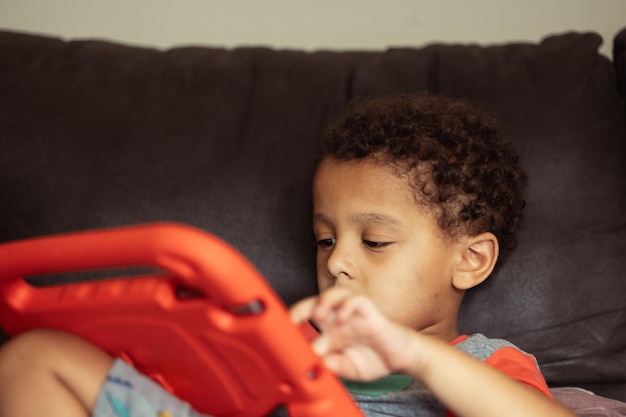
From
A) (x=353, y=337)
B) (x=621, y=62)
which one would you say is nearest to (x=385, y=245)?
(x=353, y=337)

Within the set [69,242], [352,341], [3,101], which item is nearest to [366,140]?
[352,341]

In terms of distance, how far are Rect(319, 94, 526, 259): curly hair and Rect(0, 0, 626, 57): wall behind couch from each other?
0.47 metres

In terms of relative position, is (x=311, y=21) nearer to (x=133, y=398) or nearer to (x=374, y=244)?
(x=374, y=244)

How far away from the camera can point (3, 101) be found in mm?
1163

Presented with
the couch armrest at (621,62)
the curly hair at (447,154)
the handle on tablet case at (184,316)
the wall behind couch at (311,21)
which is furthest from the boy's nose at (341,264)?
the wall behind couch at (311,21)

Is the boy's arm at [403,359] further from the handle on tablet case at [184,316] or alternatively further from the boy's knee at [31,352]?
the boy's knee at [31,352]

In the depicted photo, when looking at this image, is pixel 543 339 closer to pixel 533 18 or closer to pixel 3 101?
pixel 533 18

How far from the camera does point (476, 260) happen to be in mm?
1019

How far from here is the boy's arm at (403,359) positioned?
2.19 ft

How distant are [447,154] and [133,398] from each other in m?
0.54

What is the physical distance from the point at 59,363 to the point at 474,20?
1.15 m

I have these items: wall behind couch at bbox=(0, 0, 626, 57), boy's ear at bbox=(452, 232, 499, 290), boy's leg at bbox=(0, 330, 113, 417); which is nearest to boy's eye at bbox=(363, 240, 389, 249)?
boy's ear at bbox=(452, 232, 499, 290)

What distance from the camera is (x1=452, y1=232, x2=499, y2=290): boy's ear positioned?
1.00 m

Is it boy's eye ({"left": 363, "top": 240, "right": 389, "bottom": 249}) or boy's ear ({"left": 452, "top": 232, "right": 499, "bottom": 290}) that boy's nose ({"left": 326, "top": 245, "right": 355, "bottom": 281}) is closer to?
boy's eye ({"left": 363, "top": 240, "right": 389, "bottom": 249})
